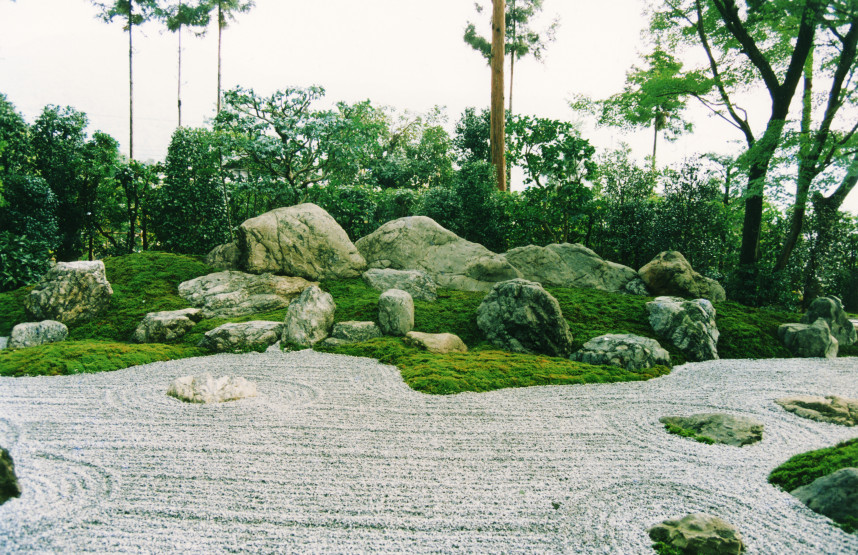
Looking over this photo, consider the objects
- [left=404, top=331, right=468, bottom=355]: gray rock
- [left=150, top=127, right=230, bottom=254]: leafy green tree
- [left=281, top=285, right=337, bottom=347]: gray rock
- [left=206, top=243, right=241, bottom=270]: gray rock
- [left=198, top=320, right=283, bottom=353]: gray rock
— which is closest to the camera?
[left=404, top=331, right=468, bottom=355]: gray rock

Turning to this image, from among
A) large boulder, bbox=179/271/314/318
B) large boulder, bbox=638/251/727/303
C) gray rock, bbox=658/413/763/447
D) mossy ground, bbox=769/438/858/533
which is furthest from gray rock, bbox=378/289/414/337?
large boulder, bbox=638/251/727/303

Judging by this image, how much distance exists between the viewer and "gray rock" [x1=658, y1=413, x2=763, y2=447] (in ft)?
Answer: 9.98

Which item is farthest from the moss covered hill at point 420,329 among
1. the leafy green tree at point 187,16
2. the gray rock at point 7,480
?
the leafy green tree at point 187,16

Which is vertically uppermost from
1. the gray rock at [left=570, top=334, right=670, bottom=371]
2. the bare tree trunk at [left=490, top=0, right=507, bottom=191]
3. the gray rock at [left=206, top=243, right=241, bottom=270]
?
the bare tree trunk at [left=490, top=0, right=507, bottom=191]

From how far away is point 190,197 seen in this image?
9898 millimetres

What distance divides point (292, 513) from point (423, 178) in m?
16.3

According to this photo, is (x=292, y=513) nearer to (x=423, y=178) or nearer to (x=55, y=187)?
(x=55, y=187)

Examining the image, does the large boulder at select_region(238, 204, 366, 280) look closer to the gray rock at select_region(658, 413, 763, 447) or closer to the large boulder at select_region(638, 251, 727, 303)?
the large boulder at select_region(638, 251, 727, 303)

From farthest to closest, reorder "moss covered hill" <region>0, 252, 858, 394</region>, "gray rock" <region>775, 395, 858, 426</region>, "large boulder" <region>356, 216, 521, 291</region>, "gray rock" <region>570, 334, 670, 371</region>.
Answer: "large boulder" <region>356, 216, 521, 291</region>, "gray rock" <region>570, 334, 670, 371</region>, "moss covered hill" <region>0, 252, 858, 394</region>, "gray rock" <region>775, 395, 858, 426</region>

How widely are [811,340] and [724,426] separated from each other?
4237 mm

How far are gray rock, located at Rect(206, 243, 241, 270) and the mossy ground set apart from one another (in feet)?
26.5

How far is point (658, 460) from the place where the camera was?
285cm

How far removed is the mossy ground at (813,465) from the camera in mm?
2039

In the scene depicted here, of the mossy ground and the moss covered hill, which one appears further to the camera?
the moss covered hill
